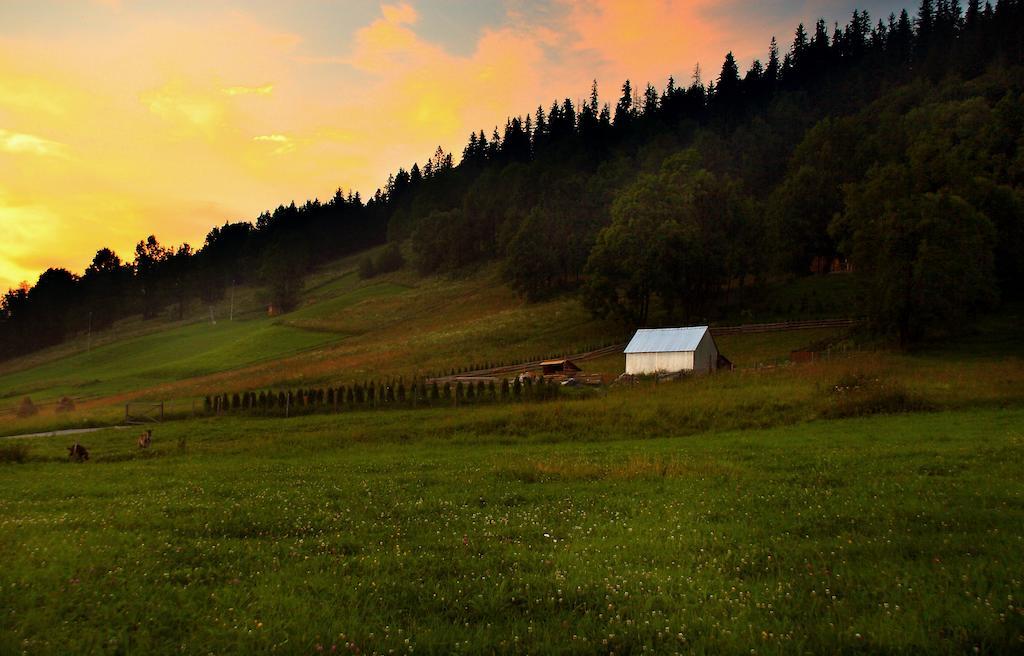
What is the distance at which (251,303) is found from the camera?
183250 mm

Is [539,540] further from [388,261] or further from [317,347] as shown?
[388,261]

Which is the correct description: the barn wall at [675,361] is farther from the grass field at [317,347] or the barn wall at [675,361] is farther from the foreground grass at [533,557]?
the foreground grass at [533,557]

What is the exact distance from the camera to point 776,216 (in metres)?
108

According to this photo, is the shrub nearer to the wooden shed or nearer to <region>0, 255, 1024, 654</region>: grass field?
<region>0, 255, 1024, 654</region>: grass field

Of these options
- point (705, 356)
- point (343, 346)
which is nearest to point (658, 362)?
point (705, 356)

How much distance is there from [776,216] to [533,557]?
109 metres

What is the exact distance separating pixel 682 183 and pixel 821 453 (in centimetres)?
8792

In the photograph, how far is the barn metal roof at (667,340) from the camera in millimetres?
66812

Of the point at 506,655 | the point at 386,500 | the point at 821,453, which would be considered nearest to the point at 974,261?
the point at 821,453

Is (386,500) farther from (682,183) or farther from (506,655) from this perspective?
(682,183)

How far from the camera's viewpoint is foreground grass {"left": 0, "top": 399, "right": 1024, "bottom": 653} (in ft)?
24.6

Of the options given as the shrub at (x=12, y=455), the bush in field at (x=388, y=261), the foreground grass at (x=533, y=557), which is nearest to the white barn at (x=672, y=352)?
the foreground grass at (x=533, y=557)

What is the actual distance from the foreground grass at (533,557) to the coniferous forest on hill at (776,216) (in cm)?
5383

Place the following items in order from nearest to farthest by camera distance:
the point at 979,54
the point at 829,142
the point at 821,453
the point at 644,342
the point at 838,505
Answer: the point at 838,505, the point at 821,453, the point at 644,342, the point at 829,142, the point at 979,54
